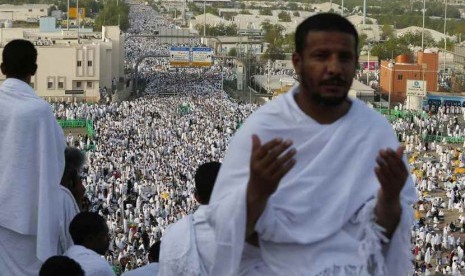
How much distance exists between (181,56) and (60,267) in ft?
126

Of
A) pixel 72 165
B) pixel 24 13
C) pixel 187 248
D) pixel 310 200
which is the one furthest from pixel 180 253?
pixel 24 13

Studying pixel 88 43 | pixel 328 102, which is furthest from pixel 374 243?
pixel 88 43

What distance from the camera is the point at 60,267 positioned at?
318 centimetres

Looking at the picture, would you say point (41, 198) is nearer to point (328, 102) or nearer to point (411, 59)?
point (328, 102)

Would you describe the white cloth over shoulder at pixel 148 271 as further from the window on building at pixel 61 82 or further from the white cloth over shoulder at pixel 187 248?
the window on building at pixel 61 82

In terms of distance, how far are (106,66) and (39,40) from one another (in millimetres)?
2461

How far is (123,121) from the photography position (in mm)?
27609

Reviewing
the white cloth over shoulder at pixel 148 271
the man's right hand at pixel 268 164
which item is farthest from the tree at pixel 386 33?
the man's right hand at pixel 268 164

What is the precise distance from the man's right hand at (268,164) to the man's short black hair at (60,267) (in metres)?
1.10

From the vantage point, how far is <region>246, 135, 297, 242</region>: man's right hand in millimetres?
2215

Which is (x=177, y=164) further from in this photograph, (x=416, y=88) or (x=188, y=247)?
(x=188, y=247)

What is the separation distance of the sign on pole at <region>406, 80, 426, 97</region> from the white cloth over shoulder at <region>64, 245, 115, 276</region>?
97.4 feet

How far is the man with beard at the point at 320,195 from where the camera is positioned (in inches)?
93.0

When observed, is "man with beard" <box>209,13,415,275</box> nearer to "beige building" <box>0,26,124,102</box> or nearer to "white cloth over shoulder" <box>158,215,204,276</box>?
"white cloth over shoulder" <box>158,215,204,276</box>
